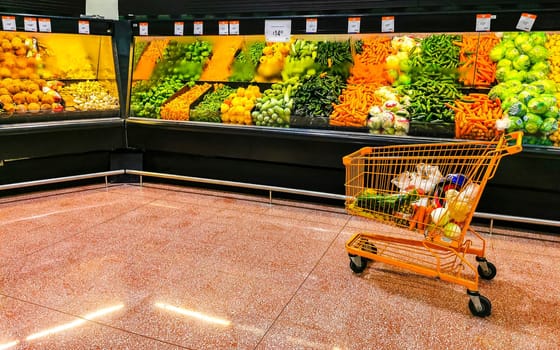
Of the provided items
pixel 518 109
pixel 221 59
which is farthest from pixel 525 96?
pixel 221 59

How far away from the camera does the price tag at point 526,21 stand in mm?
3523

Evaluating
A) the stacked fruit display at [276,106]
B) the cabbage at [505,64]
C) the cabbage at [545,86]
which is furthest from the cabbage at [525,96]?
the stacked fruit display at [276,106]

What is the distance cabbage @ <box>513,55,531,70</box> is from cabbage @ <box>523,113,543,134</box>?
1.68 ft

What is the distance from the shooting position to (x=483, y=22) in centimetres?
364

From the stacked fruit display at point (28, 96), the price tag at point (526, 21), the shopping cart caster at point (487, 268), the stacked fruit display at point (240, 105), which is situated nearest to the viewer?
the shopping cart caster at point (487, 268)

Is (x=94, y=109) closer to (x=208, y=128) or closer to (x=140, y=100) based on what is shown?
(x=140, y=100)

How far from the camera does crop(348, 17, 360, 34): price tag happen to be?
4.02 m

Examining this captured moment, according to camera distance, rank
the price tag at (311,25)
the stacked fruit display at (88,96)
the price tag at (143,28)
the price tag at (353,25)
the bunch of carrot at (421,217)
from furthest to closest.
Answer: the price tag at (143,28), the stacked fruit display at (88,96), the price tag at (311,25), the price tag at (353,25), the bunch of carrot at (421,217)

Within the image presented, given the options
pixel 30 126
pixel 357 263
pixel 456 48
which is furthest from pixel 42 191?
pixel 456 48

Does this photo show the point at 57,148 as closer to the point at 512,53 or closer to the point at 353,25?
the point at 353,25

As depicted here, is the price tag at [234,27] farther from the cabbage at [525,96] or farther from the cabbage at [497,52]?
the cabbage at [525,96]

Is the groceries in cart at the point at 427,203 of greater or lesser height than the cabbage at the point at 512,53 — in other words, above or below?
below

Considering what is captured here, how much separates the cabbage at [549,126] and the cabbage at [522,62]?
0.56 meters

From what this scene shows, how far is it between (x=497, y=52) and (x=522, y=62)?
0.81 feet
